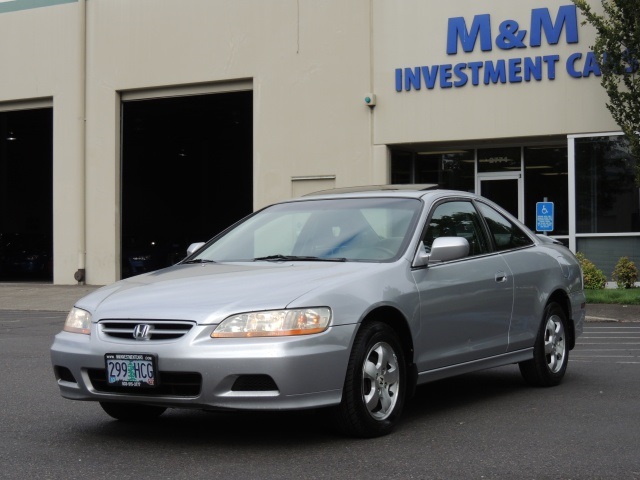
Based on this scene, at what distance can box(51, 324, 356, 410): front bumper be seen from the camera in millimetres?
6020

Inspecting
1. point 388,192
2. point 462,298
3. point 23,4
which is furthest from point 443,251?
point 23,4

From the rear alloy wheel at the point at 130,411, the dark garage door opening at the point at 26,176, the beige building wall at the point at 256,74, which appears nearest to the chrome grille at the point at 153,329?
the rear alloy wheel at the point at 130,411

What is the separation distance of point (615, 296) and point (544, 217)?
3.96 meters

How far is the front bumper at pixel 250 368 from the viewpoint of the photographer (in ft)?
19.7

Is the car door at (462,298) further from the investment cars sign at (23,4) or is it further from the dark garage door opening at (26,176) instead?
the dark garage door opening at (26,176)

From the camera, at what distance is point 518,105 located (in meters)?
21.9

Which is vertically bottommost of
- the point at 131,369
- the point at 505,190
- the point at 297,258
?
the point at 131,369

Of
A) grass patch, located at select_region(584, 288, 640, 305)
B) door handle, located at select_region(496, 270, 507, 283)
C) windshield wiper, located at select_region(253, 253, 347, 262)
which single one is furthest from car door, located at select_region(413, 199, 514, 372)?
grass patch, located at select_region(584, 288, 640, 305)

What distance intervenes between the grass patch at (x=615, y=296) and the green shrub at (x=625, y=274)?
0.98 meters

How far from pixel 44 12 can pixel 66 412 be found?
21.7 metres

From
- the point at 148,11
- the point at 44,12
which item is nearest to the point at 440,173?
the point at 148,11

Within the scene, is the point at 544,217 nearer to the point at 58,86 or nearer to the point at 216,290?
the point at 58,86

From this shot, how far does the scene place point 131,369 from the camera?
624cm

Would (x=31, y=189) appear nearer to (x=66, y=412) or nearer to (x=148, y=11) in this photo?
(x=148, y=11)
